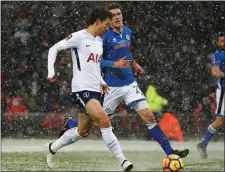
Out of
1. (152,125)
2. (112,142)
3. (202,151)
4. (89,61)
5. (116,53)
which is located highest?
(89,61)

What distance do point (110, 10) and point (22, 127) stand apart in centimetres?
641

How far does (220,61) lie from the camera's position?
1296cm

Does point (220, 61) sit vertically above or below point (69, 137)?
below

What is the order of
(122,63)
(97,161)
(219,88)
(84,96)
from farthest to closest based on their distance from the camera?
(219,88) < (97,161) < (122,63) < (84,96)

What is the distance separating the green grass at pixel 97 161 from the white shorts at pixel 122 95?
83cm

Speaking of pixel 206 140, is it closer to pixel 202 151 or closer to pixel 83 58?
pixel 202 151

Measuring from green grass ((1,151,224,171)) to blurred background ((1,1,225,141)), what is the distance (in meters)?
2.57

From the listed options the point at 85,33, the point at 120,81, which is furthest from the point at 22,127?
the point at 85,33

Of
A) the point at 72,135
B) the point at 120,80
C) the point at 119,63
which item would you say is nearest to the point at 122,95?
the point at 120,80

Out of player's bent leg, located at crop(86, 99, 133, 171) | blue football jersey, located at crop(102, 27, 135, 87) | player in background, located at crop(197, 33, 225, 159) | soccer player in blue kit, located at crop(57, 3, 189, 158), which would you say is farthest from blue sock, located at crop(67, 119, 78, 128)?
player in background, located at crop(197, 33, 225, 159)

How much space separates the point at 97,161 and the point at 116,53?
2391 mm

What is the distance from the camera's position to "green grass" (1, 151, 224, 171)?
423 inches

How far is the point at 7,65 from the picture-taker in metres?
16.8

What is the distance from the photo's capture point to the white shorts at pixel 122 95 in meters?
10.1
